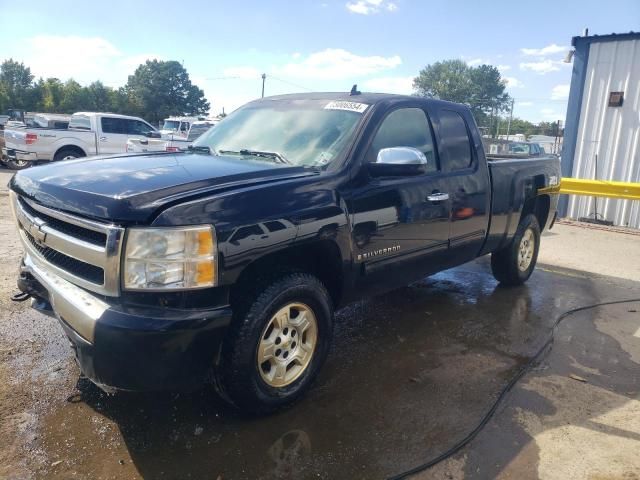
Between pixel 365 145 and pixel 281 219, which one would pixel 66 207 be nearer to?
pixel 281 219

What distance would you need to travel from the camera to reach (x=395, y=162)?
3.27m

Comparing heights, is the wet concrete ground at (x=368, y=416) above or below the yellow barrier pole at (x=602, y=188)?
below

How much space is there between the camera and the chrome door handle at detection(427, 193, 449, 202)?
382 cm

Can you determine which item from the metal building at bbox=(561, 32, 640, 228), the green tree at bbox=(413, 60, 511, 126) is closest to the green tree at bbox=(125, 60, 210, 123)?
the green tree at bbox=(413, 60, 511, 126)

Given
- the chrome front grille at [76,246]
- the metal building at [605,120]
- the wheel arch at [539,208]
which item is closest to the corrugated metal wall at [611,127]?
the metal building at [605,120]

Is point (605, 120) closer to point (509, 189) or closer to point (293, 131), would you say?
point (509, 189)

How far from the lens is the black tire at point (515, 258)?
5441 millimetres

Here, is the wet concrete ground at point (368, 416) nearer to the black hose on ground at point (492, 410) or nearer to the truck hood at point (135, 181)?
the black hose on ground at point (492, 410)

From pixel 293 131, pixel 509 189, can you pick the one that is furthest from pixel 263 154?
pixel 509 189

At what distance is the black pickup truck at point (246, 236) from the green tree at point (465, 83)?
85.5 metres

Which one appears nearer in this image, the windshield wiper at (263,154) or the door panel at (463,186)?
the windshield wiper at (263,154)

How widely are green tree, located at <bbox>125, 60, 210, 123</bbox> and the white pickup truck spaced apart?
68.5 meters

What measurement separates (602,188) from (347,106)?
7.54m

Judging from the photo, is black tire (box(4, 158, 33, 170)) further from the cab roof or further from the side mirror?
the side mirror
